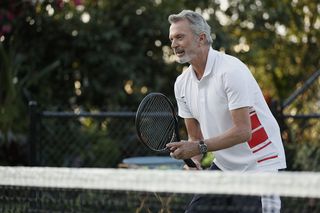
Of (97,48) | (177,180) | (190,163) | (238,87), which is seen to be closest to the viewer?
(177,180)

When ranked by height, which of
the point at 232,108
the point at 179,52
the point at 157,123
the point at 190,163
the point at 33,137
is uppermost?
the point at 179,52

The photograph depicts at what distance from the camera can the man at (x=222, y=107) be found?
377cm

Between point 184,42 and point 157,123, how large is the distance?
51 centimetres

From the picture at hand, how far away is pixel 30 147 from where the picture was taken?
21.3 feet

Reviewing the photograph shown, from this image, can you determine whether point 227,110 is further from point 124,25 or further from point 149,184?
point 124,25

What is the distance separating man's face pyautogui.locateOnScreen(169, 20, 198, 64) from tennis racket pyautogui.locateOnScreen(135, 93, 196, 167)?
11.3 inches

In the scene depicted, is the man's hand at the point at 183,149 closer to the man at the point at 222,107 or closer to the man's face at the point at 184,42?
the man at the point at 222,107

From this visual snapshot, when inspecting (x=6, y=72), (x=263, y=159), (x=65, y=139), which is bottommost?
(x=65, y=139)

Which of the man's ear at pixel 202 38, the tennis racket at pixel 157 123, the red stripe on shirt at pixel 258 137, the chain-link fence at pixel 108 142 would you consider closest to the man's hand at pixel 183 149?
the tennis racket at pixel 157 123

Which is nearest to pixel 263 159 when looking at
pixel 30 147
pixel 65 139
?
pixel 30 147

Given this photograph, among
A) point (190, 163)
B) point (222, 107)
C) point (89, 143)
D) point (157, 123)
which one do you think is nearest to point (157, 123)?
point (157, 123)

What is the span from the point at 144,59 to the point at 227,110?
15.7 feet

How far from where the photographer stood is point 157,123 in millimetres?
4227

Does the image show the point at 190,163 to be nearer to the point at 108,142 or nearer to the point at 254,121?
the point at 254,121
